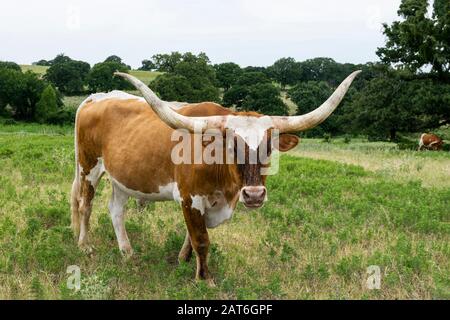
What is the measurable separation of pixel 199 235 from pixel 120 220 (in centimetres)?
177

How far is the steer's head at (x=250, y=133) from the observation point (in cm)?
464

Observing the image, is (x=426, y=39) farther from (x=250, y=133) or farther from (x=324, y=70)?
(x=324, y=70)

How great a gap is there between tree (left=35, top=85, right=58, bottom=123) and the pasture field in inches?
1868

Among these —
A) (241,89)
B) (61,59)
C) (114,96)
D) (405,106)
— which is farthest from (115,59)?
(114,96)

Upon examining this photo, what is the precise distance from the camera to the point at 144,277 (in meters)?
5.70

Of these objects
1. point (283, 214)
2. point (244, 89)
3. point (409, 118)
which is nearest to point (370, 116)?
point (409, 118)

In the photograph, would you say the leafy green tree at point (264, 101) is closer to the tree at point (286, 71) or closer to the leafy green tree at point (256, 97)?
the leafy green tree at point (256, 97)

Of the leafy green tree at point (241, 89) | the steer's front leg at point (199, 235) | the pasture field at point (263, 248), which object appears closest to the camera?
the pasture field at point (263, 248)

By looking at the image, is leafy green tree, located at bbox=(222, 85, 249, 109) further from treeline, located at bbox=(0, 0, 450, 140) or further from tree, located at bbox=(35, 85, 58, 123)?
tree, located at bbox=(35, 85, 58, 123)

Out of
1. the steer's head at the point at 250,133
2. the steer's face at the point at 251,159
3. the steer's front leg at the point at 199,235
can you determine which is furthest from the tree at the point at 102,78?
the steer's face at the point at 251,159

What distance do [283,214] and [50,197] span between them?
4340mm

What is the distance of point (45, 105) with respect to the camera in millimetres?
56719

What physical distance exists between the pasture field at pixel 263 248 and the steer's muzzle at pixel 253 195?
101cm

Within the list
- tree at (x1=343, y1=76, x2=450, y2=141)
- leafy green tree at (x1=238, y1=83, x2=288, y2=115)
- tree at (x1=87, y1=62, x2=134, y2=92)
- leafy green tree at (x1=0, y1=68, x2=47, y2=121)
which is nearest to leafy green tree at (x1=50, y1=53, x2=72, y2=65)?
tree at (x1=87, y1=62, x2=134, y2=92)
